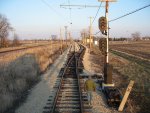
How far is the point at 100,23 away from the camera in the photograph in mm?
15180

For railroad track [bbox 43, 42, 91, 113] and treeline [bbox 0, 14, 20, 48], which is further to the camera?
treeline [bbox 0, 14, 20, 48]

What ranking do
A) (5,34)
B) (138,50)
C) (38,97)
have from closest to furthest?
(38,97)
(138,50)
(5,34)

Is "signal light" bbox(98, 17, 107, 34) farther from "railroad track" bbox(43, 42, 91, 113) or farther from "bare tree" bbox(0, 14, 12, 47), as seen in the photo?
"bare tree" bbox(0, 14, 12, 47)

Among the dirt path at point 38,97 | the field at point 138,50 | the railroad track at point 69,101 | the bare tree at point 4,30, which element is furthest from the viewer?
the bare tree at point 4,30

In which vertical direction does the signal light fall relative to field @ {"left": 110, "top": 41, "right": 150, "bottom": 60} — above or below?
above

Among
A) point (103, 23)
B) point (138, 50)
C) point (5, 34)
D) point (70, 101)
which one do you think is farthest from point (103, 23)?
point (5, 34)

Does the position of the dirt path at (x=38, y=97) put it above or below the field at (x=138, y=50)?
above

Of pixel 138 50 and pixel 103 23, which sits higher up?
pixel 103 23

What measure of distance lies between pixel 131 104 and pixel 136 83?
5.53 meters

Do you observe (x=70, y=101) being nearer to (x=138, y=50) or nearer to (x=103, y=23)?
(x=103, y=23)

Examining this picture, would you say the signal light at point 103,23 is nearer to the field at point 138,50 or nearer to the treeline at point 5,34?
the field at point 138,50

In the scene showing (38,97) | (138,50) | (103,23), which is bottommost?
(138,50)

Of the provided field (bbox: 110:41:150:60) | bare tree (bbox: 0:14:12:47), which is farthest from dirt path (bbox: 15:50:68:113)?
bare tree (bbox: 0:14:12:47)

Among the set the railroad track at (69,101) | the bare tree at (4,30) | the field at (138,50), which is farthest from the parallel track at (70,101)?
the bare tree at (4,30)
